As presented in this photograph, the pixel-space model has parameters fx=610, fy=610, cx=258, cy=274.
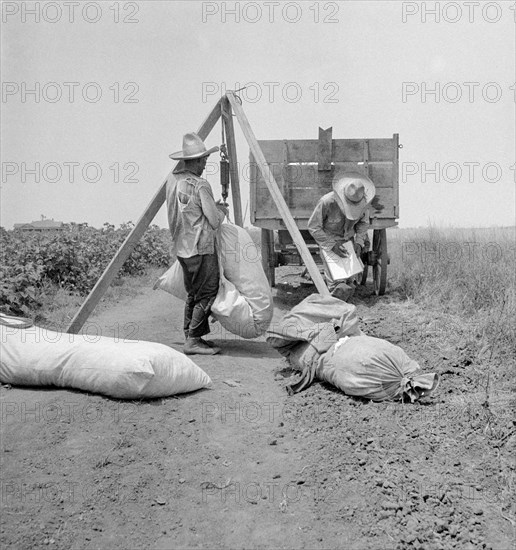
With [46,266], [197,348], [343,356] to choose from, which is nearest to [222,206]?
[197,348]

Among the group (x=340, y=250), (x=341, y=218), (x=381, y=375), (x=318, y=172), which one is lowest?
(x=381, y=375)

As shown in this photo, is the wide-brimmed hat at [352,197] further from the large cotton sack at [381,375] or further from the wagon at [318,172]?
the large cotton sack at [381,375]

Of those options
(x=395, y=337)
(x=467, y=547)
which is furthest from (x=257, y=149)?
(x=467, y=547)

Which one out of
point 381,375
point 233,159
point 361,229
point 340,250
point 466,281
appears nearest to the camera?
point 381,375

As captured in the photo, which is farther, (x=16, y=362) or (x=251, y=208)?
(x=251, y=208)

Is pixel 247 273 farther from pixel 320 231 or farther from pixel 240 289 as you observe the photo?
pixel 320 231

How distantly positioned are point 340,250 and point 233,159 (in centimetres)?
156

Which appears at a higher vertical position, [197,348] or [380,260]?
[380,260]

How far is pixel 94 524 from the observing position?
2.68m

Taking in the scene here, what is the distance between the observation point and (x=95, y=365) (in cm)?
396

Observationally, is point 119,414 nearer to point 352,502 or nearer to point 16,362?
point 16,362

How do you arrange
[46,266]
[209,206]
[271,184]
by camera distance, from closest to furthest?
[209,206], [271,184], [46,266]

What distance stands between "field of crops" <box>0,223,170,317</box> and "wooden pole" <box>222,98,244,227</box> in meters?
2.60

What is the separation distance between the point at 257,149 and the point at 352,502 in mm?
3938
